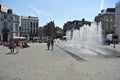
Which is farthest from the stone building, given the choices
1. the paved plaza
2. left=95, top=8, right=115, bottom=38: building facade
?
the paved plaza

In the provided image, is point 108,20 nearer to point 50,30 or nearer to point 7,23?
point 50,30

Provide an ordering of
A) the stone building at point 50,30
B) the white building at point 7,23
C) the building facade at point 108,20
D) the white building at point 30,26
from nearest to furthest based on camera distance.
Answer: the white building at point 7,23 < the building facade at point 108,20 < the stone building at point 50,30 < the white building at point 30,26

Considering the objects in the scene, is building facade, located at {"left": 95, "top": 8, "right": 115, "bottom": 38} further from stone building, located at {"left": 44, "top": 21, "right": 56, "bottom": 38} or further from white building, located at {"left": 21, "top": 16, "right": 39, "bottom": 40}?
white building, located at {"left": 21, "top": 16, "right": 39, "bottom": 40}

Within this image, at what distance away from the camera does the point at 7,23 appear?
103 metres

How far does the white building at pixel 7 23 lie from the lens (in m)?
98.5

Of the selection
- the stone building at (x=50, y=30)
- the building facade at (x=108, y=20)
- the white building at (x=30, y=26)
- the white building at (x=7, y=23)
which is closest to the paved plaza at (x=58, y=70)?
the white building at (x=7, y=23)

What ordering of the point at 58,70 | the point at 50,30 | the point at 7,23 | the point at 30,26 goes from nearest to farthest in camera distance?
the point at 58,70 → the point at 7,23 → the point at 50,30 → the point at 30,26

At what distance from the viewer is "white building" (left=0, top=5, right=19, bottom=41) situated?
98.5 m

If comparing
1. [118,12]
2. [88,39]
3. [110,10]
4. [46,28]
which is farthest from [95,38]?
[46,28]

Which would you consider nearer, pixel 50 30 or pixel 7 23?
pixel 7 23

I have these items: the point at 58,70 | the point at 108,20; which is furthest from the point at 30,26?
the point at 58,70

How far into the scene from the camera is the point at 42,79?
1230 centimetres

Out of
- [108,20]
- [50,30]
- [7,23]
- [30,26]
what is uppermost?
[108,20]

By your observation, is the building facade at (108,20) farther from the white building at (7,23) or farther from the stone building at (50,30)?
the stone building at (50,30)
